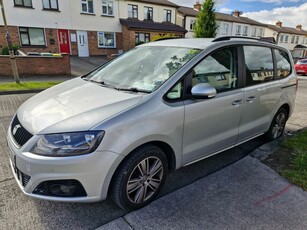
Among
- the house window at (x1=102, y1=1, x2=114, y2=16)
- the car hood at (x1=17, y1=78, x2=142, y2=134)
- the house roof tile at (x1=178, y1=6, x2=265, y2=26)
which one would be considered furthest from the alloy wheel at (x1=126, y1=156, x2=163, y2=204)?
the house roof tile at (x1=178, y1=6, x2=265, y2=26)

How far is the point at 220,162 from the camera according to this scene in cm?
358

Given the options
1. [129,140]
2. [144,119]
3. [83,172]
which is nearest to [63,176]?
[83,172]

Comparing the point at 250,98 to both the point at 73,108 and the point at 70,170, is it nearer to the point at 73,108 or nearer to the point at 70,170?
the point at 73,108

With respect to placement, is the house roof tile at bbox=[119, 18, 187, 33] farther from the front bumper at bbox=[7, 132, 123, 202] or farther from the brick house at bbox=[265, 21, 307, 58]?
the brick house at bbox=[265, 21, 307, 58]

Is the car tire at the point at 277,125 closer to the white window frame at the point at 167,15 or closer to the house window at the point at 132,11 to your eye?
the house window at the point at 132,11

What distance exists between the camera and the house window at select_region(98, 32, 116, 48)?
2222cm

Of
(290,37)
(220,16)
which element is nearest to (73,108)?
(220,16)

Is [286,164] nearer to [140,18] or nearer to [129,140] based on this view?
[129,140]

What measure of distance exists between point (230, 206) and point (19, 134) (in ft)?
7.53

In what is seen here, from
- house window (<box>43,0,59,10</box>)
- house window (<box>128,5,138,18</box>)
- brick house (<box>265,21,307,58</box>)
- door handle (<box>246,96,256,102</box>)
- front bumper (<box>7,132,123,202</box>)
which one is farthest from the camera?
brick house (<box>265,21,307,58</box>)

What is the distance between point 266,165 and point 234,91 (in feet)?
4.01

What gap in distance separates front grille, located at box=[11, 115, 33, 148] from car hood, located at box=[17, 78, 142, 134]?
0.14 ft

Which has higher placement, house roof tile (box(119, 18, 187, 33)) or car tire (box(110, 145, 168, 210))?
house roof tile (box(119, 18, 187, 33))

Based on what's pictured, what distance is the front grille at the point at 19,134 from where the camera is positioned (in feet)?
7.13
